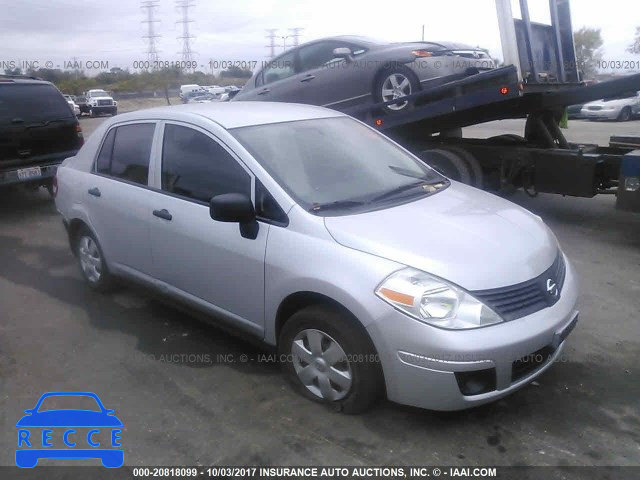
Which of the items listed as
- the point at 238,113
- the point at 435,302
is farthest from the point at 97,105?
the point at 435,302

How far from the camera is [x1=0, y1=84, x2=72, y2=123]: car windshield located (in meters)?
8.41

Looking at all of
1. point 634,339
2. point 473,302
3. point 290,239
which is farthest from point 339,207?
point 634,339

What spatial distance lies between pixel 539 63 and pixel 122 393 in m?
5.97

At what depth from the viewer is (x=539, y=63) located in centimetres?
728

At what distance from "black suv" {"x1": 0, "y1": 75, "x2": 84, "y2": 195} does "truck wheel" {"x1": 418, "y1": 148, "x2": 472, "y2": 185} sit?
5.28 metres

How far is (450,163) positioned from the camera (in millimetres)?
8141

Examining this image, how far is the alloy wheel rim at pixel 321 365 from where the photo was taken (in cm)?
336

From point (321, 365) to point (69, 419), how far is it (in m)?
1.51

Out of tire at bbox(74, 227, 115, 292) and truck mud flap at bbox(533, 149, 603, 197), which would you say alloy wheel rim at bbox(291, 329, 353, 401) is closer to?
tire at bbox(74, 227, 115, 292)

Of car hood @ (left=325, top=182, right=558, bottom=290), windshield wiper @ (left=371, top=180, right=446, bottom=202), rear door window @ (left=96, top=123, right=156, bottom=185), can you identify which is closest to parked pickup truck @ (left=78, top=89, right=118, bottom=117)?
rear door window @ (left=96, top=123, right=156, bottom=185)

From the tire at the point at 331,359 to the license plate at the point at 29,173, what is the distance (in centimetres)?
635

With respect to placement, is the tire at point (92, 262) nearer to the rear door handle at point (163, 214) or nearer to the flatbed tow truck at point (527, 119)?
the rear door handle at point (163, 214)

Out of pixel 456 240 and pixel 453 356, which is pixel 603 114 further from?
pixel 453 356

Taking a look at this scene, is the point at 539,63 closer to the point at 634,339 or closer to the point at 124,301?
the point at 634,339
